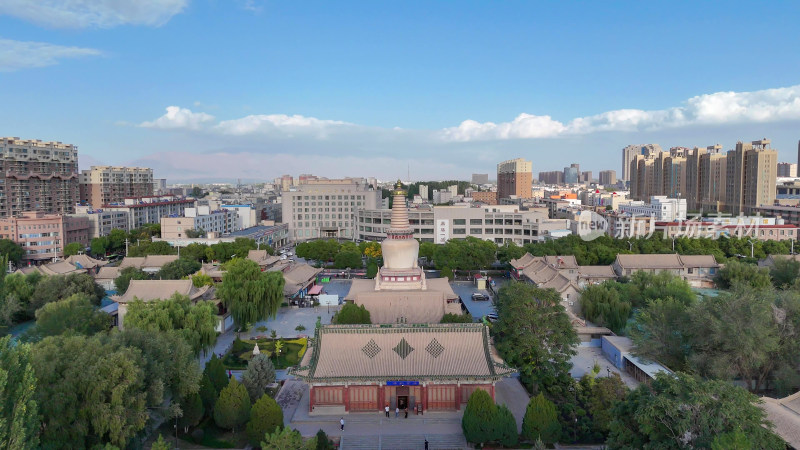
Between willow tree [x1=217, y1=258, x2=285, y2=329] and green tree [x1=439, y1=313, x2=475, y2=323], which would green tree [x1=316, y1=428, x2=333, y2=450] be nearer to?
green tree [x1=439, y1=313, x2=475, y2=323]

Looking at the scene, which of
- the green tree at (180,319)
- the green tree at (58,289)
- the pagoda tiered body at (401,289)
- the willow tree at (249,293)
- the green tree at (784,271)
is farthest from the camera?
the green tree at (784,271)

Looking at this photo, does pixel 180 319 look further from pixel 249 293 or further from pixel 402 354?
pixel 402 354

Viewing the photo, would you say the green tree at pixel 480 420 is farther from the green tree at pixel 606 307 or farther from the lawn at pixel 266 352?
the green tree at pixel 606 307

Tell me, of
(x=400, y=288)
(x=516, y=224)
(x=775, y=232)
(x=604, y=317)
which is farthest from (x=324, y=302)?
(x=775, y=232)

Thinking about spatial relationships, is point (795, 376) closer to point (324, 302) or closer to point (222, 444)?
point (222, 444)

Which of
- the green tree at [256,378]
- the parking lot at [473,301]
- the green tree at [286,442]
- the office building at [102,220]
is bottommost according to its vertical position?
the parking lot at [473,301]

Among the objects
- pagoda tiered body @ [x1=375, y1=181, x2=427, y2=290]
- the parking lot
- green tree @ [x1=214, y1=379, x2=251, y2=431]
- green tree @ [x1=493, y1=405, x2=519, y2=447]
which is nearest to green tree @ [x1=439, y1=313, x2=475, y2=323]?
pagoda tiered body @ [x1=375, y1=181, x2=427, y2=290]

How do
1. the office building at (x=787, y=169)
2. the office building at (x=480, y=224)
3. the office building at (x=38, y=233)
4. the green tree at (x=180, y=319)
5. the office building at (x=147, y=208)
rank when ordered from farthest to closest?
the office building at (x=787, y=169) < the office building at (x=147, y=208) < the office building at (x=480, y=224) < the office building at (x=38, y=233) < the green tree at (x=180, y=319)


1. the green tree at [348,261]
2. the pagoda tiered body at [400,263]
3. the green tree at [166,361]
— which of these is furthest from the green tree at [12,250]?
the green tree at [166,361]
